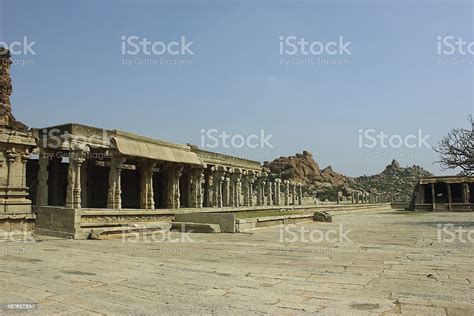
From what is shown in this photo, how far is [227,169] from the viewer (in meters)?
32.0

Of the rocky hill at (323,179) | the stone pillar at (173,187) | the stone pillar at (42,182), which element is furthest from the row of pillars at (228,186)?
the rocky hill at (323,179)

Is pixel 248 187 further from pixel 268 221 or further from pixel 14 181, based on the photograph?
pixel 14 181

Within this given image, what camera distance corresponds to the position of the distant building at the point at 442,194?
41781 millimetres

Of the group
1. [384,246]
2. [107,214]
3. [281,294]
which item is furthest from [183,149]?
[281,294]

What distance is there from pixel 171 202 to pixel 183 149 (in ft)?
11.6

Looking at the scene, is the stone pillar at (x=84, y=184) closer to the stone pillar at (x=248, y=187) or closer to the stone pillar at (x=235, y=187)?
the stone pillar at (x=235, y=187)

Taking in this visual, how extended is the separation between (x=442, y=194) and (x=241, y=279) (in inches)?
2011

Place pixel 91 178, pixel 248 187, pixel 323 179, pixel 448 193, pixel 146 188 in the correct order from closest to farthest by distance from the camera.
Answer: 1. pixel 146 188
2. pixel 91 178
3. pixel 248 187
4. pixel 448 193
5. pixel 323 179

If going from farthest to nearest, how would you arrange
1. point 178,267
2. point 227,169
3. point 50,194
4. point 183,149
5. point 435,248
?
point 227,169 → point 183,149 → point 50,194 → point 435,248 → point 178,267

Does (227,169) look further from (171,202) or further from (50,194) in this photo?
(50,194)

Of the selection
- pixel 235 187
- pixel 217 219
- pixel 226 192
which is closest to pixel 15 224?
pixel 217 219

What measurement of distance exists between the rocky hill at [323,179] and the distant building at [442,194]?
18395 millimetres

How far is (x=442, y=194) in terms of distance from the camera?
50750 millimetres

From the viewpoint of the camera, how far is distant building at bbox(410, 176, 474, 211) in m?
41.8
